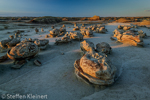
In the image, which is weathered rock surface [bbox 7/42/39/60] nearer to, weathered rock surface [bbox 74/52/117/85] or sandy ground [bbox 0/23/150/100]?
sandy ground [bbox 0/23/150/100]

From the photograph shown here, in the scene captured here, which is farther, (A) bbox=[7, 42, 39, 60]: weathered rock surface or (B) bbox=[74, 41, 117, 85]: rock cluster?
(A) bbox=[7, 42, 39, 60]: weathered rock surface

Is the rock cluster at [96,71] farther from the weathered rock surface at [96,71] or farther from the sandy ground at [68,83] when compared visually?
the sandy ground at [68,83]

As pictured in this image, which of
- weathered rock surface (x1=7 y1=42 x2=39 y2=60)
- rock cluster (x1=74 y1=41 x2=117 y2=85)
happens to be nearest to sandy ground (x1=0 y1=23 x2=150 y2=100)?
rock cluster (x1=74 y1=41 x2=117 y2=85)

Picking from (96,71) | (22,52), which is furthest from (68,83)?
(22,52)

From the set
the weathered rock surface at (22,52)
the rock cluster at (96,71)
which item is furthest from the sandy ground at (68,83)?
the weathered rock surface at (22,52)

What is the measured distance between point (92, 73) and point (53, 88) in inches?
64.7

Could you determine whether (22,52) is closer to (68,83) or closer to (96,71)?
(68,83)

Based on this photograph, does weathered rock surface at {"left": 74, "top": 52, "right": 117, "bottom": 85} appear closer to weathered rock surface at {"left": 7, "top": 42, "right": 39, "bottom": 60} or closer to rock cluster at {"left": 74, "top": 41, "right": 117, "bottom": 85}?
rock cluster at {"left": 74, "top": 41, "right": 117, "bottom": 85}

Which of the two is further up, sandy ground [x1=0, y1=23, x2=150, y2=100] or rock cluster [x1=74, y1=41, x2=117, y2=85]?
rock cluster [x1=74, y1=41, x2=117, y2=85]

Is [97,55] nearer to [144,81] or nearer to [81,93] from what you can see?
[81,93]

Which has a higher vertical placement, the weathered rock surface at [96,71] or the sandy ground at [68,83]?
the weathered rock surface at [96,71]

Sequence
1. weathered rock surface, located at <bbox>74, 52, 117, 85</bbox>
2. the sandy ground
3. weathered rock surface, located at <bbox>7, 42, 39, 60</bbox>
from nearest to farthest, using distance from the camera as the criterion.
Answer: the sandy ground, weathered rock surface, located at <bbox>74, 52, 117, 85</bbox>, weathered rock surface, located at <bbox>7, 42, 39, 60</bbox>

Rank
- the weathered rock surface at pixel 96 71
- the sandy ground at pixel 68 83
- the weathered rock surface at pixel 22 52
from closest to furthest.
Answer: the sandy ground at pixel 68 83
the weathered rock surface at pixel 96 71
the weathered rock surface at pixel 22 52

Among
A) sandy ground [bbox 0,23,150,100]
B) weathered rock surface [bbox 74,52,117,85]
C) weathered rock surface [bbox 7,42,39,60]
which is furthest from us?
weathered rock surface [bbox 7,42,39,60]
